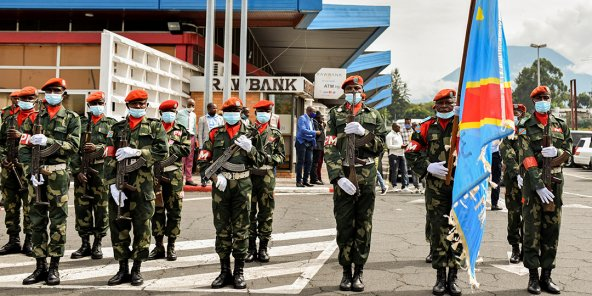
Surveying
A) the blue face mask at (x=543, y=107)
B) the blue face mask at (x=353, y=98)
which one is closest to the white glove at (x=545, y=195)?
the blue face mask at (x=543, y=107)

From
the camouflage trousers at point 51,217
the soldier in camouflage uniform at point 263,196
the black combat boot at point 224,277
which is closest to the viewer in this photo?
the black combat boot at point 224,277

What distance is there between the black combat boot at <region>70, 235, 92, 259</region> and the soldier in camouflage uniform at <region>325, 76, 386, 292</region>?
133 inches

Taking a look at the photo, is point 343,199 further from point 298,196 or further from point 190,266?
point 298,196

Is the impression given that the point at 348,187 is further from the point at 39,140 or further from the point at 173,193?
the point at 39,140

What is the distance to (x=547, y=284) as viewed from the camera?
5.90 metres

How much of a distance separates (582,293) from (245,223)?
3497mm

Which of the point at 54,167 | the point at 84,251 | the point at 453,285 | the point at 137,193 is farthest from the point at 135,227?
the point at 453,285

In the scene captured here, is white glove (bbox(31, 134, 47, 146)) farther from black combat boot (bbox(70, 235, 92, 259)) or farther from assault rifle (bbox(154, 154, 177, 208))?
black combat boot (bbox(70, 235, 92, 259))

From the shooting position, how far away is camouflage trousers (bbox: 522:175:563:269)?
593cm

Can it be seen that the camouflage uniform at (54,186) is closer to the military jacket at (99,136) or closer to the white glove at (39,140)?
the white glove at (39,140)

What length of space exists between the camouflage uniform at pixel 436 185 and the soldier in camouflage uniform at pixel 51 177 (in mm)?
3699

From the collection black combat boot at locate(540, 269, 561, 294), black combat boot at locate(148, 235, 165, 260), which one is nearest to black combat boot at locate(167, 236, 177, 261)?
black combat boot at locate(148, 235, 165, 260)

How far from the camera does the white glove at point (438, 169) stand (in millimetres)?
5730

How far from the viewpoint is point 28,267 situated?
6664 millimetres
